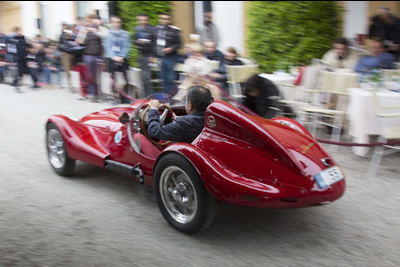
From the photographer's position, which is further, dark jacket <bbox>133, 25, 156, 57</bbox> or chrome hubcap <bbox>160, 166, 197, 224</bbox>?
dark jacket <bbox>133, 25, 156, 57</bbox>

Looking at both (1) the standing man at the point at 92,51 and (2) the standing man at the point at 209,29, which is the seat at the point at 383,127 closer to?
(2) the standing man at the point at 209,29

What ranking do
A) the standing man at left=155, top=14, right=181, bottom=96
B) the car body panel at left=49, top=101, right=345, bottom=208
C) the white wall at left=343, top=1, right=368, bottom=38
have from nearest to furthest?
the car body panel at left=49, top=101, right=345, bottom=208 < the standing man at left=155, top=14, right=181, bottom=96 < the white wall at left=343, top=1, right=368, bottom=38

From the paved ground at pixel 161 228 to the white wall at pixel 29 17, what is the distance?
20.6 m

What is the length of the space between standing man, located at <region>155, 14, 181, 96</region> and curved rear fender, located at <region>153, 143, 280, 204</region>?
6285mm

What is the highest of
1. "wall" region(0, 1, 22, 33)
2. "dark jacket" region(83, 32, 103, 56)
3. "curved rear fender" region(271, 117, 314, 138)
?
"wall" region(0, 1, 22, 33)

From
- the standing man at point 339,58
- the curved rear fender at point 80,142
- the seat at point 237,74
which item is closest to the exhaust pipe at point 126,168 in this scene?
the curved rear fender at point 80,142

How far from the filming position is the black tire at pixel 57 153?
18.3ft

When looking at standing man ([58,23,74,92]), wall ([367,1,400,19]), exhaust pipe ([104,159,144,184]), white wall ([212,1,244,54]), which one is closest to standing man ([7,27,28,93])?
standing man ([58,23,74,92])

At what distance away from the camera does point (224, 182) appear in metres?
3.59

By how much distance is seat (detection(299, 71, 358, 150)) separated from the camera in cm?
707

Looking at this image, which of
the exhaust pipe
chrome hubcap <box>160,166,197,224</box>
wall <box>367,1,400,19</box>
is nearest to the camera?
chrome hubcap <box>160,166,197,224</box>

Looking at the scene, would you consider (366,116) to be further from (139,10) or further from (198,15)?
(198,15)

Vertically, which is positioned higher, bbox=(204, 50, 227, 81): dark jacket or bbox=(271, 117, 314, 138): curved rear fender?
bbox=(204, 50, 227, 81): dark jacket

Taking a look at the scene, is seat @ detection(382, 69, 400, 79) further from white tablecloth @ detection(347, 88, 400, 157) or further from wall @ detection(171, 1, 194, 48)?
wall @ detection(171, 1, 194, 48)
